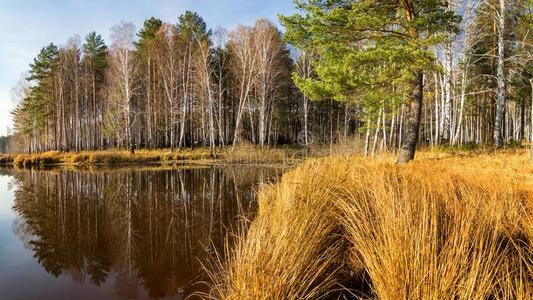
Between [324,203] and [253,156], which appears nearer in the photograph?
[324,203]

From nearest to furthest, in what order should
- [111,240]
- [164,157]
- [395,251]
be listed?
[395,251] → [111,240] → [164,157]

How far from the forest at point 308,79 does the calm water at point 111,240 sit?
5.24 metres

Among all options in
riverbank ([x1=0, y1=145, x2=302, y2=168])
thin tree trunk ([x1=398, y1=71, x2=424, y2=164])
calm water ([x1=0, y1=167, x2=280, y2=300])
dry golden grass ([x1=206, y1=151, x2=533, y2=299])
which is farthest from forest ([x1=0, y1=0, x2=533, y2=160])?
dry golden grass ([x1=206, y1=151, x2=533, y2=299])

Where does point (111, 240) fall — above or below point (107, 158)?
below

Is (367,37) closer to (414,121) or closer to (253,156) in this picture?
(414,121)

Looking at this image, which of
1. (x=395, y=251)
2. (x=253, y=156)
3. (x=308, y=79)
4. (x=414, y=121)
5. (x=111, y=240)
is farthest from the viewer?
(x=253, y=156)

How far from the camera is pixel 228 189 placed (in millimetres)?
13367

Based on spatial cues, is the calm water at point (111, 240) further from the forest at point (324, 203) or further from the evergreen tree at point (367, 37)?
the evergreen tree at point (367, 37)

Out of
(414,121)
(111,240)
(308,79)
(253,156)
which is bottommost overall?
(111,240)

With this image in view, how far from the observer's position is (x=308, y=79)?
11148mm

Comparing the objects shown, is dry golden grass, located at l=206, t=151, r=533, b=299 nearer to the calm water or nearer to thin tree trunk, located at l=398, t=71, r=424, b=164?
the calm water

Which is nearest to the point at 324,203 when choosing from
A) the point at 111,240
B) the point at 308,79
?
the point at 111,240

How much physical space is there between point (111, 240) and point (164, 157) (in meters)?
22.9

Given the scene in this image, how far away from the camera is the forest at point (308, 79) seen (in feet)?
37.2
